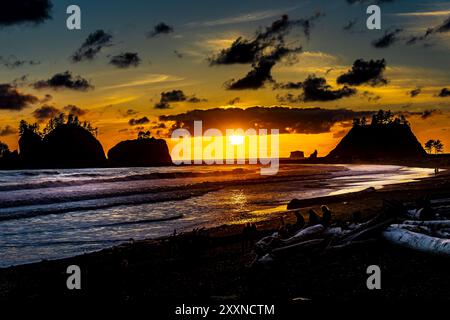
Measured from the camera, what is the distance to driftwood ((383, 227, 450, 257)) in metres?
8.94

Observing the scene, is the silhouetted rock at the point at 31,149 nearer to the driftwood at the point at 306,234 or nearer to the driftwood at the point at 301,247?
the driftwood at the point at 306,234

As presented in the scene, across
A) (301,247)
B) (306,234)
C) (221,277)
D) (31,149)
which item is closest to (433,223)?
(306,234)

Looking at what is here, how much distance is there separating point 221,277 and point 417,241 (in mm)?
3864

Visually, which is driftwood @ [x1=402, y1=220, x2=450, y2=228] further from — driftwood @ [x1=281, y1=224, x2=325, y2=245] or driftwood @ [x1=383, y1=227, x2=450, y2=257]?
driftwood @ [x1=281, y1=224, x2=325, y2=245]

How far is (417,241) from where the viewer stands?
31.6 ft

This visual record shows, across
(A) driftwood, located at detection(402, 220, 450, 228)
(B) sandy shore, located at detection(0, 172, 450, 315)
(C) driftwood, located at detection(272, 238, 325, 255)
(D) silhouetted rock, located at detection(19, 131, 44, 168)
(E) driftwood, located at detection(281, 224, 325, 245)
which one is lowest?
(B) sandy shore, located at detection(0, 172, 450, 315)

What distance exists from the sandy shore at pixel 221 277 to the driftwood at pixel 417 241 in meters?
0.16

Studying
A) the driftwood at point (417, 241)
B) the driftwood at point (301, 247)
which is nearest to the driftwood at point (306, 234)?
the driftwood at point (301, 247)

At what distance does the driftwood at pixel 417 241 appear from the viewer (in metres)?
8.94

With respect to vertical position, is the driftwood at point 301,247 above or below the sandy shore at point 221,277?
above

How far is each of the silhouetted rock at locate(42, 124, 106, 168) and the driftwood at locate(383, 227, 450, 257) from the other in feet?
566

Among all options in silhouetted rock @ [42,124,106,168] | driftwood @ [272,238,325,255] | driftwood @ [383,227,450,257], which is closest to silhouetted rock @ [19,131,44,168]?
silhouetted rock @ [42,124,106,168]

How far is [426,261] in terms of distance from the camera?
9.12 m

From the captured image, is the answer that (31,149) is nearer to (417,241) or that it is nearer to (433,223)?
(433,223)
